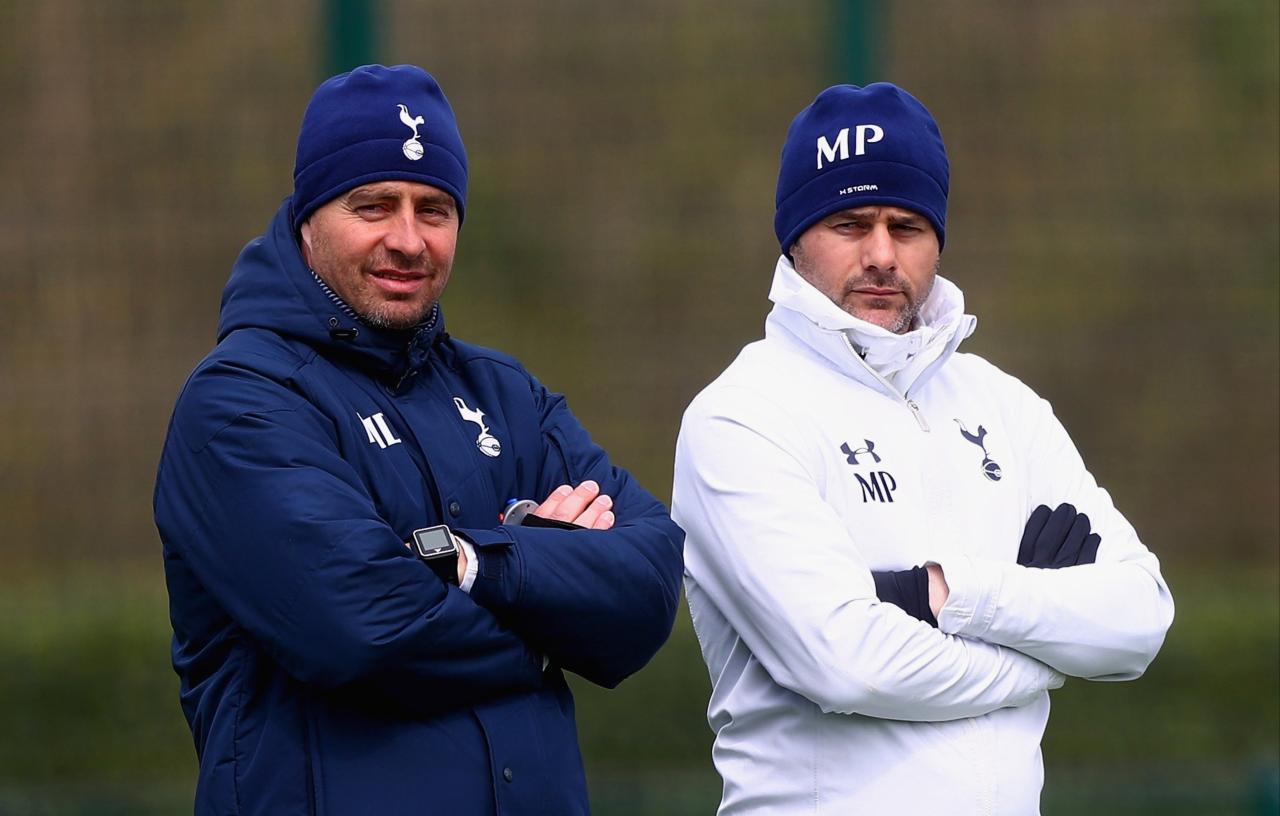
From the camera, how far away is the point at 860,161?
3.41 metres

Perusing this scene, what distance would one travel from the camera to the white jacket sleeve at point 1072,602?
3.07 m

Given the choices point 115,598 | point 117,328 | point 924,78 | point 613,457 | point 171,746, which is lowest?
point 171,746

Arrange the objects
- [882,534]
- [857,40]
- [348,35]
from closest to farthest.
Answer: [882,534], [348,35], [857,40]

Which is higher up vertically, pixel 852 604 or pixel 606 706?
pixel 852 604

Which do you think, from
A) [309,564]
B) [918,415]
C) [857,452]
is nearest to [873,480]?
[857,452]

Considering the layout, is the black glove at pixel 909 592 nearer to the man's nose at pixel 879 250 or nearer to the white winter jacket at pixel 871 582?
the white winter jacket at pixel 871 582

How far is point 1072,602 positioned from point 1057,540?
7.1 inches

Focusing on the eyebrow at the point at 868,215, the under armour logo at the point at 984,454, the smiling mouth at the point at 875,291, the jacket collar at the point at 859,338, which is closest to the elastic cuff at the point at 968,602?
the under armour logo at the point at 984,454

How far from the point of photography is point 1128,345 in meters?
6.56

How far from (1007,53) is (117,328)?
10.7 ft

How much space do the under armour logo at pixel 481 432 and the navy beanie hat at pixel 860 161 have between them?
0.73 metres

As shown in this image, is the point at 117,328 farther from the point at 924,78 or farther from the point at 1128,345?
the point at 1128,345

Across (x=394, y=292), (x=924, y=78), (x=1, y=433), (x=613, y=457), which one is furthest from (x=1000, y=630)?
(x=1, y=433)

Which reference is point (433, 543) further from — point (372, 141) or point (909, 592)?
point (909, 592)
